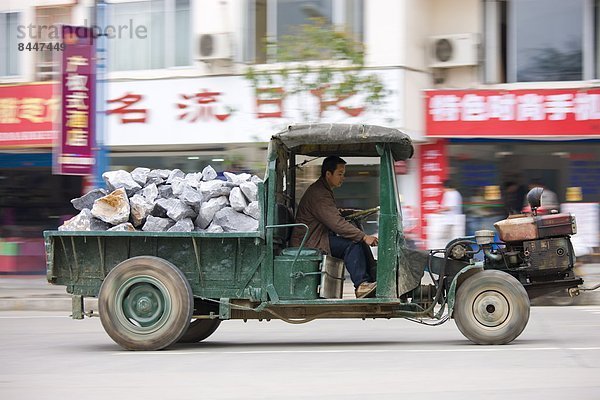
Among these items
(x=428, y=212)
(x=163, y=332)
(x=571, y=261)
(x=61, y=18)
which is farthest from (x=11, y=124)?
(x=571, y=261)

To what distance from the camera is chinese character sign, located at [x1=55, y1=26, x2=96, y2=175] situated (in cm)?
1666

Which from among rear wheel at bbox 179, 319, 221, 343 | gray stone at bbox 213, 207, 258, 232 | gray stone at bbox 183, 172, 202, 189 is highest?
gray stone at bbox 183, 172, 202, 189

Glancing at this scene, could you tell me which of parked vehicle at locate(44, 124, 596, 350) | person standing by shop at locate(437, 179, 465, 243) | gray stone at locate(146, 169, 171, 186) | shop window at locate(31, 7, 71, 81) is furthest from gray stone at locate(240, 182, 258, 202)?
shop window at locate(31, 7, 71, 81)

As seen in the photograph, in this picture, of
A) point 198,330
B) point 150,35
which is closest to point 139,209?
point 198,330

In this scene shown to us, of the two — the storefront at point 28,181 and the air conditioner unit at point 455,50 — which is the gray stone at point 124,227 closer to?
the storefront at point 28,181

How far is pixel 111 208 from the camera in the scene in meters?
9.12

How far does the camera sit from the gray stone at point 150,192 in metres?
9.30

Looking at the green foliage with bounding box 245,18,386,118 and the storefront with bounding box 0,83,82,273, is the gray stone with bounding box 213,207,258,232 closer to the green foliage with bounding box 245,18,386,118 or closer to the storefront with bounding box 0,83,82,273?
the green foliage with bounding box 245,18,386,118

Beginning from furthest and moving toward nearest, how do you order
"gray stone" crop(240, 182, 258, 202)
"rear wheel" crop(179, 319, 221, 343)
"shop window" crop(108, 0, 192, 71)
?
"shop window" crop(108, 0, 192, 71)
"rear wheel" crop(179, 319, 221, 343)
"gray stone" crop(240, 182, 258, 202)

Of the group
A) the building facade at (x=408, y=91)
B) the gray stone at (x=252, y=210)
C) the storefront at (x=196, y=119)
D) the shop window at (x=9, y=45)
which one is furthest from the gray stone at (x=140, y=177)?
the shop window at (x=9, y=45)

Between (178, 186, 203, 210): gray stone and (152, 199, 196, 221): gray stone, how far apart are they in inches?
1.5

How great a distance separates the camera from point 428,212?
19047mm

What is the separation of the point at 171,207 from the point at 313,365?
7.22 ft

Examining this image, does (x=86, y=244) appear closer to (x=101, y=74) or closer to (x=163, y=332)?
(x=163, y=332)
